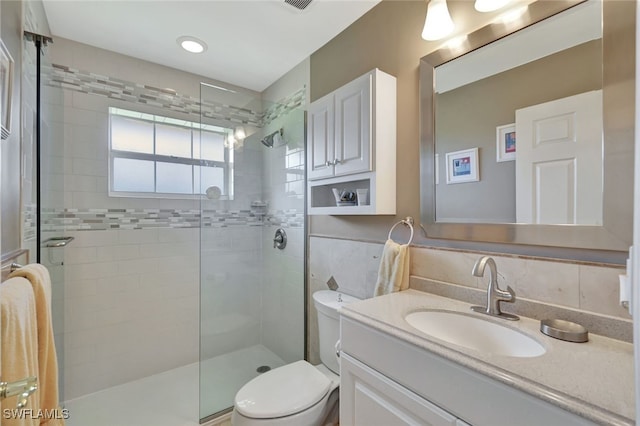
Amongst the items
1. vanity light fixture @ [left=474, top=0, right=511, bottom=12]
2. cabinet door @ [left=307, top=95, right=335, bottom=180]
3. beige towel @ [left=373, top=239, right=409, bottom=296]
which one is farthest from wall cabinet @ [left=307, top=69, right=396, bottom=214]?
vanity light fixture @ [left=474, top=0, right=511, bottom=12]

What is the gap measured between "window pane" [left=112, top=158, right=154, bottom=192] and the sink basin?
2164 millimetres

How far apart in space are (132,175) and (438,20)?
7.42 feet

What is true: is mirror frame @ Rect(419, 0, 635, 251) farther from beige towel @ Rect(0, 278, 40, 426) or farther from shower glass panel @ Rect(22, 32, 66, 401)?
shower glass panel @ Rect(22, 32, 66, 401)

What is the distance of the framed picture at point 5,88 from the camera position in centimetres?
92

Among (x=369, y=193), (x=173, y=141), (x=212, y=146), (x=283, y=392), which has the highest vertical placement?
(x=173, y=141)

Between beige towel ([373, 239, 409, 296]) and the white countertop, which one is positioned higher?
beige towel ([373, 239, 409, 296])

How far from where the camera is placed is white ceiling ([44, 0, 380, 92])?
1579 mm

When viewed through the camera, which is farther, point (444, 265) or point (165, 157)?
point (165, 157)

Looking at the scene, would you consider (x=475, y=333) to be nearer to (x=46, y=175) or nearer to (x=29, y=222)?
(x=29, y=222)

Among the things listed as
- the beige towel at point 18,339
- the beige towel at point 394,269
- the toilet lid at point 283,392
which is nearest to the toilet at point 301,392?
the toilet lid at point 283,392

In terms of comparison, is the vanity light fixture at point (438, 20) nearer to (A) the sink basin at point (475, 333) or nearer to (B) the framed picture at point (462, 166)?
(B) the framed picture at point (462, 166)

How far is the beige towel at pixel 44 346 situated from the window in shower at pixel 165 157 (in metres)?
1.22

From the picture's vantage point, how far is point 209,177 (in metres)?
2.04

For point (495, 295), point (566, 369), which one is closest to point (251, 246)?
point (495, 295)
